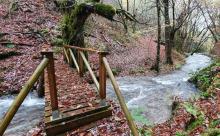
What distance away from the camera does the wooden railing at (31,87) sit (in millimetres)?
3369

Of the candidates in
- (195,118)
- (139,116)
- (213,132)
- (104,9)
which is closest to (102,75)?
(213,132)

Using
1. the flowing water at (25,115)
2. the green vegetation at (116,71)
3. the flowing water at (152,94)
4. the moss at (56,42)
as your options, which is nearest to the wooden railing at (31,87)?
the flowing water at (25,115)

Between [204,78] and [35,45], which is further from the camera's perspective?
[35,45]

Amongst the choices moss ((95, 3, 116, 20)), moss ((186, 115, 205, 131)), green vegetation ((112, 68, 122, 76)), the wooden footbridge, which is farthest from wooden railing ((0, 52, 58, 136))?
green vegetation ((112, 68, 122, 76))

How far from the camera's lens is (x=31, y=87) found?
3822mm

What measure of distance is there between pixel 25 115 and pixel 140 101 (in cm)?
502

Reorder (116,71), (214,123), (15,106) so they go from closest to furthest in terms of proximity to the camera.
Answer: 1. (15,106)
2. (214,123)
3. (116,71)

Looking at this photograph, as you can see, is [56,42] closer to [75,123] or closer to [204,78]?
[204,78]

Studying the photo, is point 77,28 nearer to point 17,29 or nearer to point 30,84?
point 17,29

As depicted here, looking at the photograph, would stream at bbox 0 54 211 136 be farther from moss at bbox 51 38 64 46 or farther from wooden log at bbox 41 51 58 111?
moss at bbox 51 38 64 46

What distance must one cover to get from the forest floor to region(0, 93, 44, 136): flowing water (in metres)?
0.75

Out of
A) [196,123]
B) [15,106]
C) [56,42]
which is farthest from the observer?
[56,42]

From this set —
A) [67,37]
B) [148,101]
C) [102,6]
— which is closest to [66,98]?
[148,101]

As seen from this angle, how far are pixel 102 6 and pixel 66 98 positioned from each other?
6342 mm
